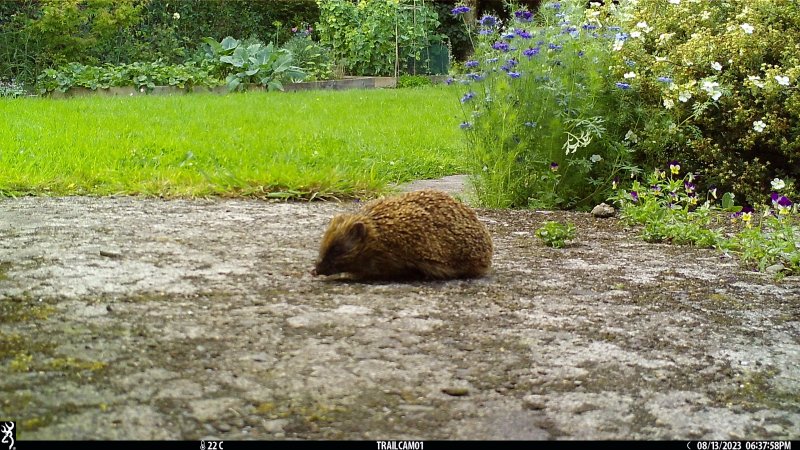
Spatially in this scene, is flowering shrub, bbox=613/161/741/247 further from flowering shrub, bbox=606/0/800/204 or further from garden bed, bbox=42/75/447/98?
garden bed, bbox=42/75/447/98

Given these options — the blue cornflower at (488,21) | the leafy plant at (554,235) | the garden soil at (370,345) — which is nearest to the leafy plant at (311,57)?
the blue cornflower at (488,21)

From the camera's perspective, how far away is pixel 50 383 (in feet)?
8.49

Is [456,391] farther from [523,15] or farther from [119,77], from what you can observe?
[119,77]

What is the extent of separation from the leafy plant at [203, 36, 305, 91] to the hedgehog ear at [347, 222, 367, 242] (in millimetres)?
11076

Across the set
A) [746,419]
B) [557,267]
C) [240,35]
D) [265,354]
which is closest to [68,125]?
[557,267]

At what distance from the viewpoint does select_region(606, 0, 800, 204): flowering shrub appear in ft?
21.6

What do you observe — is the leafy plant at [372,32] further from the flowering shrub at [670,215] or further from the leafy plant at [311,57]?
the flowering shrub at [670,215]

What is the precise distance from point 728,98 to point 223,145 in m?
4.64

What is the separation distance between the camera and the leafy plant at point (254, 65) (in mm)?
14938

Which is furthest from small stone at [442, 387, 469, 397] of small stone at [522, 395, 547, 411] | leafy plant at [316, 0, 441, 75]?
leafy plant at [316, 0, 441, 75]

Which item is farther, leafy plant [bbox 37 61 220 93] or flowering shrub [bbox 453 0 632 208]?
leafy plant [bbox 37 61 220 93]

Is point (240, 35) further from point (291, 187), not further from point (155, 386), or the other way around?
point (155, 386)

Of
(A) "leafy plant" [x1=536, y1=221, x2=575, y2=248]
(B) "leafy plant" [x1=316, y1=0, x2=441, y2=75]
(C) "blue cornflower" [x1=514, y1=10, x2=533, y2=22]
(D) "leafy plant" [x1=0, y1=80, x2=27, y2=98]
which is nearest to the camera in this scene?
(A) "leafy plant" [x1=536, y1=221, x2=575, y2=248]
